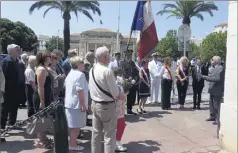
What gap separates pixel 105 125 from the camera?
5.44 meters

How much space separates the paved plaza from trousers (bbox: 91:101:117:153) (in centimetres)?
84

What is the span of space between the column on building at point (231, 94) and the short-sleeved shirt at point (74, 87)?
2.50m

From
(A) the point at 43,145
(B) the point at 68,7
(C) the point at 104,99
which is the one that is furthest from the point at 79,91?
(B) the point at 68,7

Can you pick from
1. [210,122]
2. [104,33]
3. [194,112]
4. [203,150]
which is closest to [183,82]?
[194,112]

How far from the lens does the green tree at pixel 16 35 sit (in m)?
57.4

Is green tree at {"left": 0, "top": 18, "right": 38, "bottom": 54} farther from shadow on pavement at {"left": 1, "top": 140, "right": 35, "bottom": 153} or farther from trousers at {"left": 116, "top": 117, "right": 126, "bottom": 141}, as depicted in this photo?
trousers at {"left": 116, "top": 117, "right": 126, "bottom": 141}

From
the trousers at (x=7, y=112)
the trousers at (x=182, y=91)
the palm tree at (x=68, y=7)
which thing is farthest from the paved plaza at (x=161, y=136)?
the palm tree at (x=68, y=7)

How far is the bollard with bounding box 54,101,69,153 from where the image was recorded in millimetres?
5477

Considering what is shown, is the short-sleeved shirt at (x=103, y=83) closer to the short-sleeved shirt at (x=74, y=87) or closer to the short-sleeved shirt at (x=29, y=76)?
the short-sleeved shirt at (x=74, y=87)

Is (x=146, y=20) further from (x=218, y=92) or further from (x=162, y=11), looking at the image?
(x=162, y=11)

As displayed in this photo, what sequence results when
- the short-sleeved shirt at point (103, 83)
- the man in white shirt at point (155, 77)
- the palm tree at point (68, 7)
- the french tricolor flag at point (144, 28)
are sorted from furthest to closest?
1. the palm tree at point (68, 7)
2. the man in white shirt at point (155, 77)
3. the french tricolor flag at point (144, 28)
4. the short-sleeved shirt at point (103, 83)

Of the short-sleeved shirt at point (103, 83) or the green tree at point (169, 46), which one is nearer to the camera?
the short-sleeved shirt at point (103, 83)

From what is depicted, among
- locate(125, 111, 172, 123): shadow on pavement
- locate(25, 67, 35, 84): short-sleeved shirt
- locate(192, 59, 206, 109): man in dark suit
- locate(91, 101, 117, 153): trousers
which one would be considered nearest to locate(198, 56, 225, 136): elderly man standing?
locate(125, 111, 172, 123): shadow on pavement

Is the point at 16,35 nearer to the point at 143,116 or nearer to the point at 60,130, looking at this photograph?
the point at 143,116
